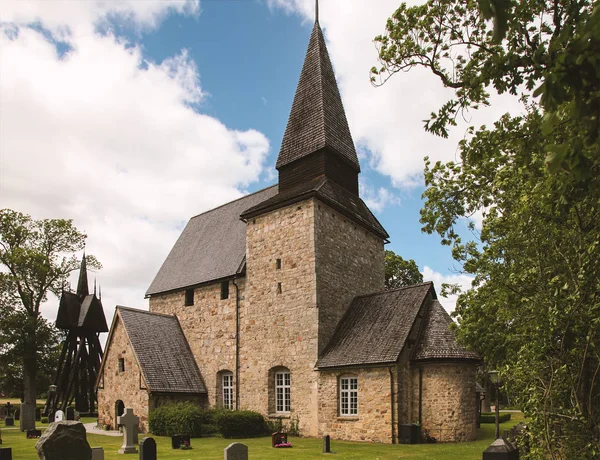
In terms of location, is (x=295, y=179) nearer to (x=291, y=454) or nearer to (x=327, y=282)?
(x=327, y=282)

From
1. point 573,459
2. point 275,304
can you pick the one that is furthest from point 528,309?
point 275,304

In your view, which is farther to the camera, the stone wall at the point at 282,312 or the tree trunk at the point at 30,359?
the tree trunk at the point at 30,359

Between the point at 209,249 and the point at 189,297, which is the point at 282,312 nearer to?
the point at 189,297

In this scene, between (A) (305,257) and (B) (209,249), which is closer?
(A) (305,257)

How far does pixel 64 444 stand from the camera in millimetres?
11484

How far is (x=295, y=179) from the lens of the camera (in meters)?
25.2

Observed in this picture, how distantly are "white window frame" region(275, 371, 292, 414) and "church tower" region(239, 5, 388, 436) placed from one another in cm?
4

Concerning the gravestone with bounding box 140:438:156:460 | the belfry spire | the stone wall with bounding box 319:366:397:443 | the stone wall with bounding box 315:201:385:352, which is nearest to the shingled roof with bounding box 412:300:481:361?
the stone wall with bounding box 319:366:397:443

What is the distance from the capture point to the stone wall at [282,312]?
2141 cm

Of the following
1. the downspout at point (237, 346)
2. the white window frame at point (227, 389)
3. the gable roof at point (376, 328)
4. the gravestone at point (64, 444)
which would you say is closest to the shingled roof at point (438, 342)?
the gable roof at point (376, 328)

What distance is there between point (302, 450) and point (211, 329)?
34.5 ft

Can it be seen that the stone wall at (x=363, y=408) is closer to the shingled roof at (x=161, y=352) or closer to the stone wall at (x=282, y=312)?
the stone wall at (x=282, y=312)

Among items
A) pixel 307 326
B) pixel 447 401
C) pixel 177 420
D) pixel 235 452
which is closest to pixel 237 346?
pixel 307 326

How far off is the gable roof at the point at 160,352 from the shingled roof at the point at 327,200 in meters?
7.47
